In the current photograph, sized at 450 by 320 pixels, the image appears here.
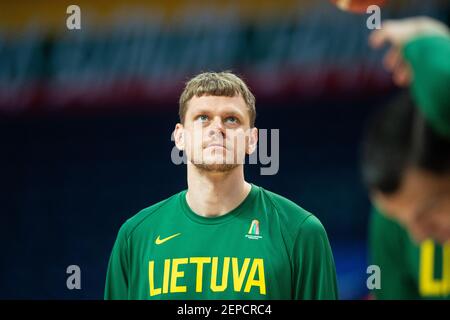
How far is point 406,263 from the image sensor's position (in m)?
2.48

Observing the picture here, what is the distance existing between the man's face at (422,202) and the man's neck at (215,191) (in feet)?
3.04

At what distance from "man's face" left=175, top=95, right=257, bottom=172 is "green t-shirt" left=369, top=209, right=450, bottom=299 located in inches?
23.1

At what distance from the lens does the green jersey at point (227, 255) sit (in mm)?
2654

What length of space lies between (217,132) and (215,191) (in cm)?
23

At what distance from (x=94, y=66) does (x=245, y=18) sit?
0.76 m

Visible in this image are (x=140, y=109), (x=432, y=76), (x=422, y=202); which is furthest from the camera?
(x=140, y=109)

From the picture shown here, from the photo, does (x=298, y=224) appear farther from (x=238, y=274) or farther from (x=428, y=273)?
(x=428, y=273)

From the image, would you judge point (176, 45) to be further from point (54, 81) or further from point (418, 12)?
point (418, 12)

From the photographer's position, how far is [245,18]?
3.38 m

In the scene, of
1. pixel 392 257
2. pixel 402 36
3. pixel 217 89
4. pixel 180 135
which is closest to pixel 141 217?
pixel 180 135

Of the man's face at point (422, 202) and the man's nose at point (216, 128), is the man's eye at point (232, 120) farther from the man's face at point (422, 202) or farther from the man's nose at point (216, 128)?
the man's face at point (422, 202)

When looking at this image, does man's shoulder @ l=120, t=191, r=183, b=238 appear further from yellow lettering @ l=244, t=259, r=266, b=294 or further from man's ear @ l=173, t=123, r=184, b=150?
yellow lettering @ l=244, t=259, r=266, b=294

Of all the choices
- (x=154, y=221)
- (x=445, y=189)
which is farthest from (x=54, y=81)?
(x=445, y=189)

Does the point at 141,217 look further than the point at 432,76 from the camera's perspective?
Yes
